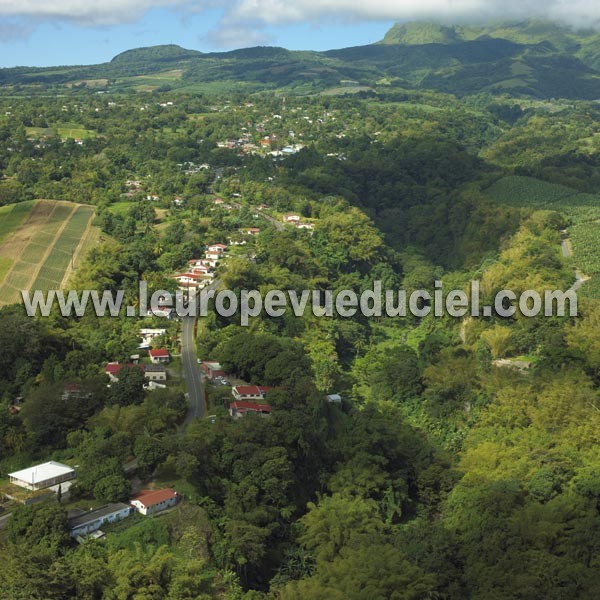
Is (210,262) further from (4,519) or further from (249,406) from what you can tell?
(4,519)

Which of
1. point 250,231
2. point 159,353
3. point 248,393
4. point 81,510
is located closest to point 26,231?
point 250,231

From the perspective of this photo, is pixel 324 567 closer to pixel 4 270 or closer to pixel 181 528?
pixel 181 528

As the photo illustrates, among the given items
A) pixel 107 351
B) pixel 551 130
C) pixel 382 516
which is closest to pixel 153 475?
pixel 382 516

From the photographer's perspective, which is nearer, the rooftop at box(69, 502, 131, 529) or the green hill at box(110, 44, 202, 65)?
the rooftop at box(69, 502, 131, 529)

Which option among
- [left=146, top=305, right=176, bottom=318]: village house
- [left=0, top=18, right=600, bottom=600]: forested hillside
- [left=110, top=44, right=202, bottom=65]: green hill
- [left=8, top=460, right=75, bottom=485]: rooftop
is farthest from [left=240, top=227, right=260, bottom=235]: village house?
[left=110, top=44, right=202, bottom=65]: green hill

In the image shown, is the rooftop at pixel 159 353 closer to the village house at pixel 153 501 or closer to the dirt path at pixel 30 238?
the village house at pixel 153 501

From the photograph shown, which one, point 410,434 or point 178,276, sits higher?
point 178,276

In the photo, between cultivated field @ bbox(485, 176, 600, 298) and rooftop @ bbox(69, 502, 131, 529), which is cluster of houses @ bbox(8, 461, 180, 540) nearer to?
rooftop @ bbox(69, 502, 131, 529)
